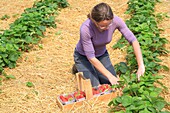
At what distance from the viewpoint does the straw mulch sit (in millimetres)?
4035

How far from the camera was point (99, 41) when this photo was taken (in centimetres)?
402

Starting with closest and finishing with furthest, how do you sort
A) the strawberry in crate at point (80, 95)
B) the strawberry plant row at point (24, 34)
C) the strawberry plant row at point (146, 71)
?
the strawberry plant row at point (146, 71)
the strawberry in crate at point (80, 95)
the strawberry plant row at point (24, 34)

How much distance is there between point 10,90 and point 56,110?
83 cm

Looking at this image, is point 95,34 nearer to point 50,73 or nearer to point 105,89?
point 105,89

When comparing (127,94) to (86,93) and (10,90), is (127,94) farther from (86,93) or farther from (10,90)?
(10,90)

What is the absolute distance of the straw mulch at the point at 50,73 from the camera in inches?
159

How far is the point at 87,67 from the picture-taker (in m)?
4.36

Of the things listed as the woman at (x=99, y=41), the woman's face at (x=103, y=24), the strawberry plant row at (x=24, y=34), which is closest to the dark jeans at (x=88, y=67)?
→ the woman at (x=99, y=41)

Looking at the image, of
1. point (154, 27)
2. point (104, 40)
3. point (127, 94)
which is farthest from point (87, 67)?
point (154, 27)

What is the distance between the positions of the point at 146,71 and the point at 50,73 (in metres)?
1.50

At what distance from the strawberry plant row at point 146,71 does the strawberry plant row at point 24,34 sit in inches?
58.8

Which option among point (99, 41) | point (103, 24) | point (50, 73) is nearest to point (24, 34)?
point (50, 73)

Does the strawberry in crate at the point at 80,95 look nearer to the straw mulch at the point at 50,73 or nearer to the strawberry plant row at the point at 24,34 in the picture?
the straw mulch at the point at 50,73

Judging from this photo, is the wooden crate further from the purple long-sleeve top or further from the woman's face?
the woman's face
